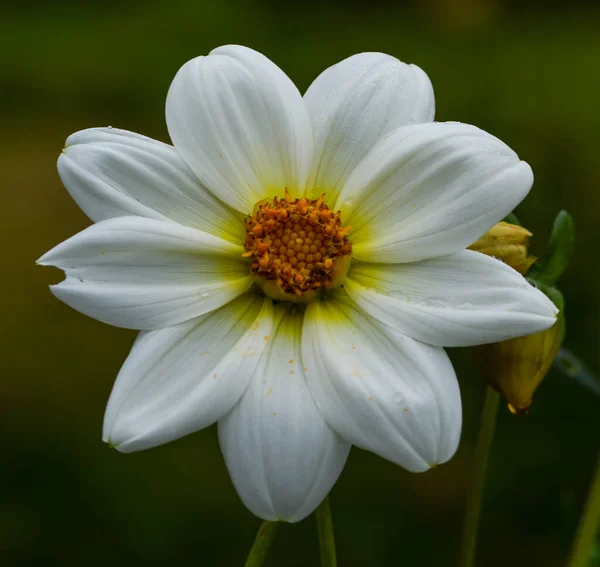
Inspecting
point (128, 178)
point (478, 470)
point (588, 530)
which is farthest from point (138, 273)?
point (588, 530)

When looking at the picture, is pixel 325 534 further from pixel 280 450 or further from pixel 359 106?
pixel 359 106

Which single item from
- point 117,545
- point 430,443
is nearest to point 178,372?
point 430,443

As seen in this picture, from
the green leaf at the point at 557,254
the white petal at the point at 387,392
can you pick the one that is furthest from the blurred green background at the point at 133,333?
the white petal at the point at 387,392

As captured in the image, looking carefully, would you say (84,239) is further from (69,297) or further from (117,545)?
(117,545)

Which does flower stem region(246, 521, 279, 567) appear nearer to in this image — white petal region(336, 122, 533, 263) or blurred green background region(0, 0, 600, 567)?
white petal region(336, 122, 533, 263)

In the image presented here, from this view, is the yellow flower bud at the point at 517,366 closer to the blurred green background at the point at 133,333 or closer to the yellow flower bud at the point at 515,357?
the yellow flower bud at the point at 515,357

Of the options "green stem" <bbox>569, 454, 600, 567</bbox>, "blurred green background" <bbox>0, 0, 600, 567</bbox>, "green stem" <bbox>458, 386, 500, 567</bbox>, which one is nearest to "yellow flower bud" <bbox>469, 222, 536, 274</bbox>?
"green stem" <bbox>458, 386, 500, 567</bbox>

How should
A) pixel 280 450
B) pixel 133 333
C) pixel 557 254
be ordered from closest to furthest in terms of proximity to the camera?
pixel 280 450 < pixel 557 254 < pixel 133 333
